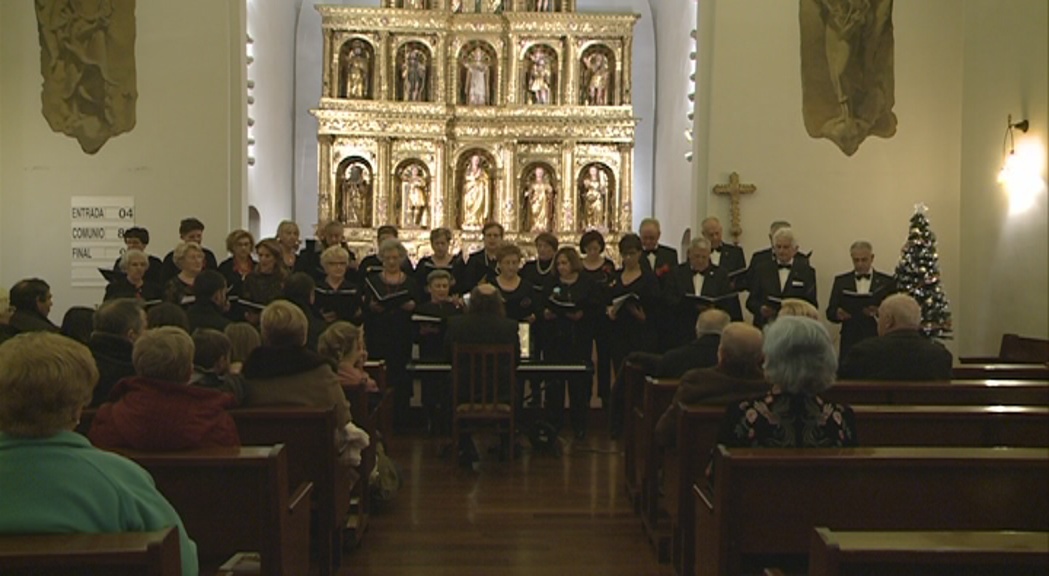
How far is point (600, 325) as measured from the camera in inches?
340

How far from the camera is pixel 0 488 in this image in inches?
92.7

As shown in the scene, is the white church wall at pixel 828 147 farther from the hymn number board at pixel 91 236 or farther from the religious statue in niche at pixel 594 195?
the hymn number board at pixel 91 236

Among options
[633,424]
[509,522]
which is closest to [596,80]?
[633,424]

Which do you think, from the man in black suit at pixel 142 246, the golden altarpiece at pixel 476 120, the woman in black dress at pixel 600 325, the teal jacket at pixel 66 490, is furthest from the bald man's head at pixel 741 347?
the golden altarpiece at pixel 476 120

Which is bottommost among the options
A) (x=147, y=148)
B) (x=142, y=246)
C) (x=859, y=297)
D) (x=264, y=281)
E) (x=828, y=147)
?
(x=859, y=297)

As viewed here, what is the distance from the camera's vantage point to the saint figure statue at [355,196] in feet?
48.5

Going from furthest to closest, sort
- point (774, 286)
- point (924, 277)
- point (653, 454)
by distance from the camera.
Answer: point (924, 277), point (774, 286), point (653, 454)

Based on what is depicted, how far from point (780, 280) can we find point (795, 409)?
18.8 ft

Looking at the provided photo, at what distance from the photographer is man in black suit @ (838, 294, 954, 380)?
5.26 metres

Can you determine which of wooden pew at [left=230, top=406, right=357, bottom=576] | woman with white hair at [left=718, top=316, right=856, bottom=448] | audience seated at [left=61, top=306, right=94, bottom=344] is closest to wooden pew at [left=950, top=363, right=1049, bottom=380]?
woman with white hair at [left=718, top=316, right=856, bottom=448]

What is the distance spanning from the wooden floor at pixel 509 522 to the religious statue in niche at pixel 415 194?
7.67 m

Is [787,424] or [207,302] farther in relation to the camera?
[207,302]

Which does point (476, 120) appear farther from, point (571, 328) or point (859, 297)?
point (859, 297)

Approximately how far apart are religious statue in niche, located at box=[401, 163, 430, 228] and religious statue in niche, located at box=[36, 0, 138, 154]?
4.93m
